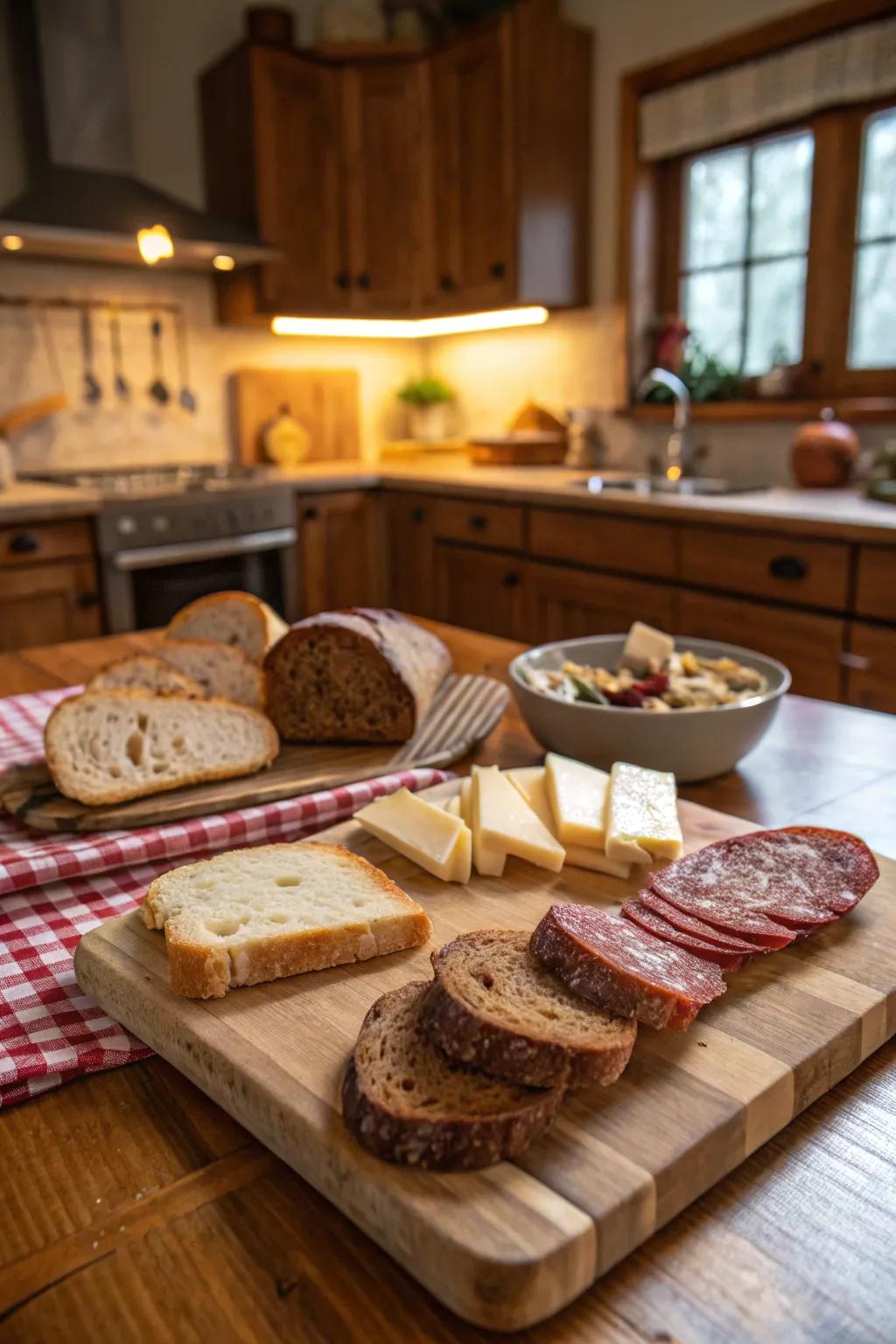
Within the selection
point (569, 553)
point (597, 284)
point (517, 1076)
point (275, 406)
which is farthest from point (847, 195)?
point (517, 1076)

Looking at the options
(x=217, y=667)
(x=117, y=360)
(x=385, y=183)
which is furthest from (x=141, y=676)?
(x=385, y=183)

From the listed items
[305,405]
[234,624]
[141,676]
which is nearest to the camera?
[141,676]

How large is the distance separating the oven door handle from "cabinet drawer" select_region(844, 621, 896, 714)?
1987mm

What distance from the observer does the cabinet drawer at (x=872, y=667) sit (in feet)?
7.66

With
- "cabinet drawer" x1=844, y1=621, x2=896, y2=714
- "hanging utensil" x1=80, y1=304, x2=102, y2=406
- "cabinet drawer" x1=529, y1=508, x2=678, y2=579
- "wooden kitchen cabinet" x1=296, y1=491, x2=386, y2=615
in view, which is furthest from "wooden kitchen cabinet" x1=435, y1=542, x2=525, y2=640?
"hanging utensil" x1=80, y1=304, x2=102, y2=406

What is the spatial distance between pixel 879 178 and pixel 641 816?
2.97m

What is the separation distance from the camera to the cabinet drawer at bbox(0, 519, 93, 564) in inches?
116

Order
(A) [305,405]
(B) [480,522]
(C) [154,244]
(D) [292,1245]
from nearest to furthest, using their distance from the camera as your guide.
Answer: (D) [292,1245] < (C) [154,244] < (B) [480,522] < (A) [305,405]

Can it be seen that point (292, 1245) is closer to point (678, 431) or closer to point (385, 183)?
point (678, 431)

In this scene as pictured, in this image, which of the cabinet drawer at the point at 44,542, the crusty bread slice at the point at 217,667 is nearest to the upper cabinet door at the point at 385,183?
the cabinet drawer at the point at 44,542

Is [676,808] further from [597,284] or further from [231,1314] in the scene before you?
[597,284]

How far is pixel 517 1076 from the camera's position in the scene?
0.56 m

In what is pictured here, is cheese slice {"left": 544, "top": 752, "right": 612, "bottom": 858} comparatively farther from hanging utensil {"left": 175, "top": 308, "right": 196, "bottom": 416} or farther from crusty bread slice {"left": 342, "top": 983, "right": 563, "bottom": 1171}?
hanging utensil {"left": 175, "top": 308, "right": 196, "bottom": 416}

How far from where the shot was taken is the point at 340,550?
3.90 metres
